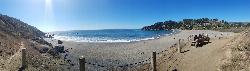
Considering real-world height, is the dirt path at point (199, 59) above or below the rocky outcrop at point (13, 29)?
below

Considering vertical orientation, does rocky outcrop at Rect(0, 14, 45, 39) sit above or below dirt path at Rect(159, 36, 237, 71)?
above

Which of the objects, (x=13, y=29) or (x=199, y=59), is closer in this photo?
(x=199, y=59)

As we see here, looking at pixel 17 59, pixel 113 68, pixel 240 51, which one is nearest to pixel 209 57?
pixel 240 51

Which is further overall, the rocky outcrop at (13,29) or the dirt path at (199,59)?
the rocky outcrop at (13,29)

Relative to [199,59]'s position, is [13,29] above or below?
above

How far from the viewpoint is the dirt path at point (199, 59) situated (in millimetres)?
25044

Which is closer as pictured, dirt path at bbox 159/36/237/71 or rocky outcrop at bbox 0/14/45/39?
dirt path at bbox 159/36/237/71

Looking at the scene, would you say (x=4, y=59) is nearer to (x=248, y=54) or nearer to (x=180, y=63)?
(x=180, y=63)

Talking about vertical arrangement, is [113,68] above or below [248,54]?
below

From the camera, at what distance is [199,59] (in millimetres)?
27000

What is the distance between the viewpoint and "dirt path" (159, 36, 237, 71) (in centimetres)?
2504

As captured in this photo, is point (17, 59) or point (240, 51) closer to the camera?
point (240, 51)

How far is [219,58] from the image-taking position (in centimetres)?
2497

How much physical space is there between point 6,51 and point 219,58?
19.6m
